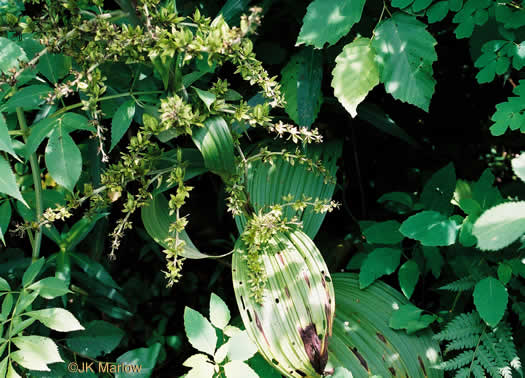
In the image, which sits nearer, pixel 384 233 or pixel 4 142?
pixel 4 142

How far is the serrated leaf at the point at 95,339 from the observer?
4.25ft

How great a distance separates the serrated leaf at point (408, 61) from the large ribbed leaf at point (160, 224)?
69cm

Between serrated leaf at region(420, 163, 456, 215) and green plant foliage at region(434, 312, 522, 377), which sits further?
serrated leaf at region(420, 163, 456, 215)

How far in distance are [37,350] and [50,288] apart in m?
0.15

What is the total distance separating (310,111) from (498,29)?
59cm

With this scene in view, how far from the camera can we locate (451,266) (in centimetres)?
136

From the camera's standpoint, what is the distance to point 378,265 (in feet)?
4.51

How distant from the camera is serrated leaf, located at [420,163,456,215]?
4.75 feet

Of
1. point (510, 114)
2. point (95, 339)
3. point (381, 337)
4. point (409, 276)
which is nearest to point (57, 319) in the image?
point (95, 339)

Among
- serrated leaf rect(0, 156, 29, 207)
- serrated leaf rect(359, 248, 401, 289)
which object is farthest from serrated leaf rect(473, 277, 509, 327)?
serrated leaf rect(0, 156, 29, 207)

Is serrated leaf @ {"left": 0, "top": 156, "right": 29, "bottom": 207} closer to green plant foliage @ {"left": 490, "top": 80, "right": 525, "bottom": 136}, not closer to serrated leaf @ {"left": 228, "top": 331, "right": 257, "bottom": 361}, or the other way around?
serrated leaf @ {"left": 228, "top": 331, "right": 257, "bottom": 361}

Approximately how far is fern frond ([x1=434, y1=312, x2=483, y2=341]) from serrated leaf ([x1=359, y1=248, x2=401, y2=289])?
0.23 m

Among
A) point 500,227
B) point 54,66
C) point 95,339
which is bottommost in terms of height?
point 95,339

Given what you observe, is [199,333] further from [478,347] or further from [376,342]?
[478,347]
